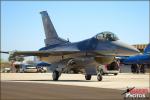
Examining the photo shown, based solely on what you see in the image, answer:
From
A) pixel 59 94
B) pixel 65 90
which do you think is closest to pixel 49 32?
pixel 65 90

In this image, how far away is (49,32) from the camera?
30969 mm

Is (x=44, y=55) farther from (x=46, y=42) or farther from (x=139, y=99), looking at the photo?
(x=139, y=99)

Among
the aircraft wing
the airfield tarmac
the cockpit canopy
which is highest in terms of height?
the cockpit canopy

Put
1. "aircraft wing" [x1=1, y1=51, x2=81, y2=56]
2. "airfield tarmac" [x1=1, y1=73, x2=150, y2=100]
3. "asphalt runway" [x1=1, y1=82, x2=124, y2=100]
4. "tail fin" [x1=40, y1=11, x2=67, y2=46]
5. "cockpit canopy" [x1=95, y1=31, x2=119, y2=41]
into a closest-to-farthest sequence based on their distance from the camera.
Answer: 1. "asphalt runway" [x1=1, y1=82, x2=124, y2=100]
2. "airfield tarmac" [x1=1, y1=73, x2=150, y2=100]
3. "cockpit canopy" [x1=95, y1=31, x2=119, y2=41]
4. "aircraft wing" [x1=1, y1=51, x2=81, y2=56]
5. "tail fin" [x1=40, y1=11, x2=67, y2=46]

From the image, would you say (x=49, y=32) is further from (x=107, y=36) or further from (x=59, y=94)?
(x=59, y=94)

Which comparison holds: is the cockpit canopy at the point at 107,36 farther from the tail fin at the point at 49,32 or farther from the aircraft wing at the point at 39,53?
the tail fin at the point at 49,32

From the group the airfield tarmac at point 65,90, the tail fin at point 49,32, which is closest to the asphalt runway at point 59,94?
the airfield tarmac at point 65,90

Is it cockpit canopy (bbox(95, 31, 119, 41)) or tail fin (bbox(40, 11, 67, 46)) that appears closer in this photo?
cockpit canopy (bbox(95, 31, 119, 41))

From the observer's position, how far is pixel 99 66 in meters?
25.0

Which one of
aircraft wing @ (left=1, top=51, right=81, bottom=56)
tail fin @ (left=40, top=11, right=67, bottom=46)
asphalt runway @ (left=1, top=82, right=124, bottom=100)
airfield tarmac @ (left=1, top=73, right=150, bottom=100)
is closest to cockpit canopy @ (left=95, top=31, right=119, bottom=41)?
aircraft wing @ (left=1, top=51, right=81, bottom=56)

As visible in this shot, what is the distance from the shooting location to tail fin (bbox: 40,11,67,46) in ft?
99.1

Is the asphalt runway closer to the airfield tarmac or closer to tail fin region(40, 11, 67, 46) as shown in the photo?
the airfield tarmac

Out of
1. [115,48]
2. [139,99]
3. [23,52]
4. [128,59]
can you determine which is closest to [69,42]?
[23,52]

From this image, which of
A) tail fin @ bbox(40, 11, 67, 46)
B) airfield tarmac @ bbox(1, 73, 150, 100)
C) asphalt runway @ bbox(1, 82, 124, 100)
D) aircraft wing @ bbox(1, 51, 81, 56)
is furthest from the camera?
tail fin @ bbox(40, 11, 67, 46)
